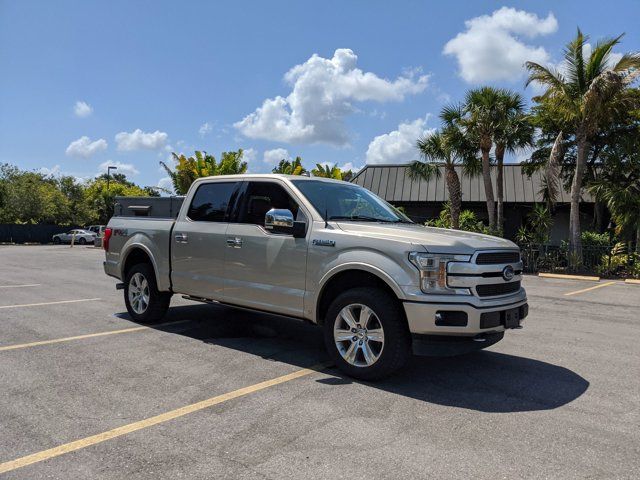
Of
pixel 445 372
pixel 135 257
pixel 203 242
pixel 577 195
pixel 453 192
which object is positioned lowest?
pixel 445 372

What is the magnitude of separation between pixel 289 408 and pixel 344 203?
2581 mm

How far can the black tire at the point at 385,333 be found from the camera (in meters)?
4.57

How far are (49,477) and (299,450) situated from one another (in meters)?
1.52

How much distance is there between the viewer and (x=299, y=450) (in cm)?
339

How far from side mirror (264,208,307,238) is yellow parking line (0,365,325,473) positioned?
144cm

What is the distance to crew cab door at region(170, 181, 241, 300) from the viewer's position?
20.2 ft

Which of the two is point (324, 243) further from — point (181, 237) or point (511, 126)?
point (511, 126)

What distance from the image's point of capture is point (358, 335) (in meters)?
4.83

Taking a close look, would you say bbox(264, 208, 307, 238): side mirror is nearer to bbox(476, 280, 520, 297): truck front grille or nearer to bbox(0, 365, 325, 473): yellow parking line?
bbox(0, 365, 325, 473): yellow parking line

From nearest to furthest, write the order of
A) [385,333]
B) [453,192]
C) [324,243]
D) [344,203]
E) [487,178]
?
[385,333] < [324,243] < [344,203] < [487,178] < [453,192]

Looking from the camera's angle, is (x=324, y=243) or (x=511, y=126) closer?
(x=324, y=243)

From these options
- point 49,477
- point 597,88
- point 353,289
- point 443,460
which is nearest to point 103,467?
point 49,477

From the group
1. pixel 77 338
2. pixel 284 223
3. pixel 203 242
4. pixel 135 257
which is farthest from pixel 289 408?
pixel 135 257

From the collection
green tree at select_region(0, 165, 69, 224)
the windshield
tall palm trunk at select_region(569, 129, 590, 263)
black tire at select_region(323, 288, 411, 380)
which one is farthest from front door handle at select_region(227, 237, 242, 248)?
green tree at select_region(0, 165, 69, 224)
